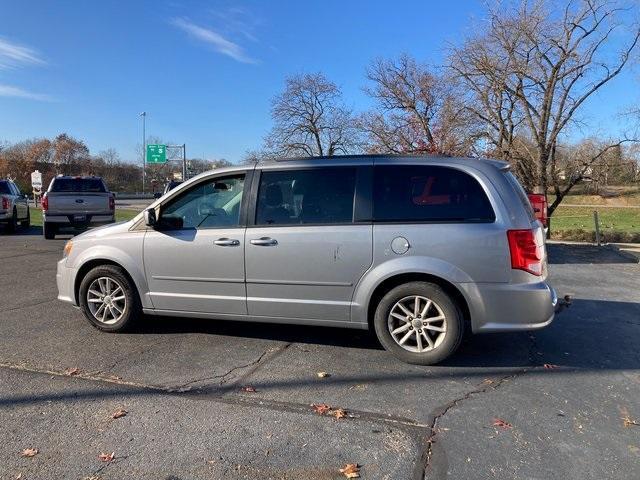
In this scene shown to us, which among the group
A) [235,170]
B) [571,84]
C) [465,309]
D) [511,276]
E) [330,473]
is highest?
[571,84]

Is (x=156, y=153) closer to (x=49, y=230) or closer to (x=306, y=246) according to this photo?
(x=49, y=230)

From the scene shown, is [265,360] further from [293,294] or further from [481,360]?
[481,360]

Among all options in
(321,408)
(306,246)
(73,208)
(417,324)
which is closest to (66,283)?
(306,246)

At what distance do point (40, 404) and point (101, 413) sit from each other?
51 cm

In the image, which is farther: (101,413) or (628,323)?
(628,323)

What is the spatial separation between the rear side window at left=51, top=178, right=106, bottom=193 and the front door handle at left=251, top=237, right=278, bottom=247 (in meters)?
12.1

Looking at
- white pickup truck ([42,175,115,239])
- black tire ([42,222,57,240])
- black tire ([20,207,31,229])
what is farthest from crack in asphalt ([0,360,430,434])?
black tire ([20,207,31,229])

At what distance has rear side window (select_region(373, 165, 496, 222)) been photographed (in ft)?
15.2

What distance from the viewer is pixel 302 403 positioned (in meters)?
3.98

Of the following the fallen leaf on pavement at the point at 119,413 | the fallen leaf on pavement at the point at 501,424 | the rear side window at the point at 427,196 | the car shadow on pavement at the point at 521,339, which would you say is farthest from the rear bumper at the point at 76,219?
the fallen leaf on pavement at the point at 501,424

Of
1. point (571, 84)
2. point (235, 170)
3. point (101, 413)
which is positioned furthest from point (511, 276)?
point (571, 84)

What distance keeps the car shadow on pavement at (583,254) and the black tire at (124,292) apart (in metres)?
9.20

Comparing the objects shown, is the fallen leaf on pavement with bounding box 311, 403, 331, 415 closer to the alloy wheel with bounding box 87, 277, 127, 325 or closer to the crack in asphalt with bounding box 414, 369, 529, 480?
the crack in asphalt with bounding box 414, 369, 529, 480

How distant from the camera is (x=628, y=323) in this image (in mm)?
6434
